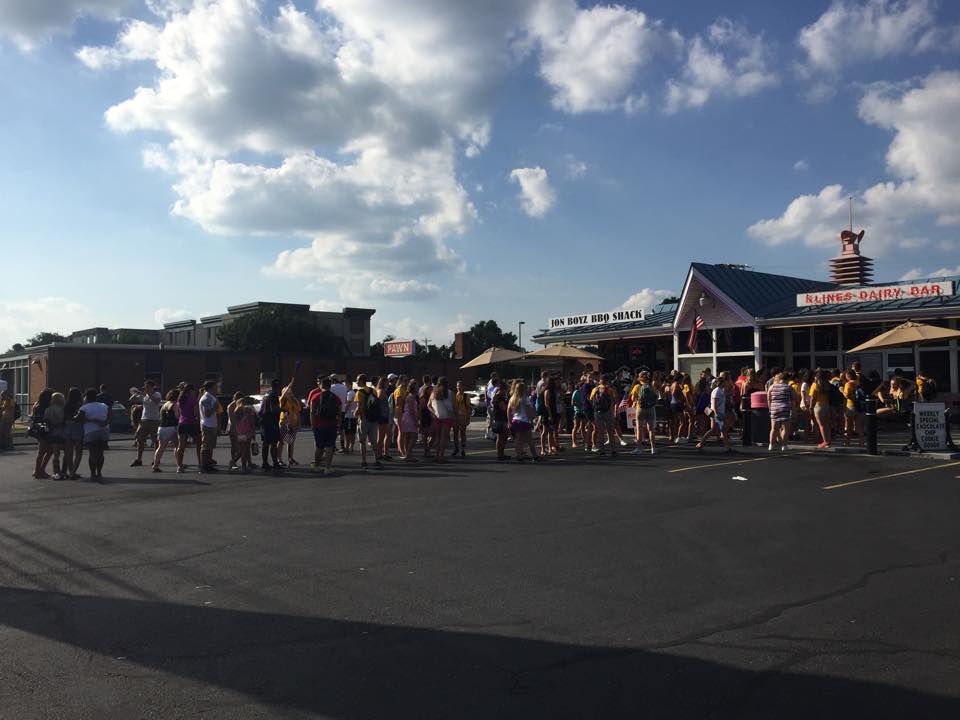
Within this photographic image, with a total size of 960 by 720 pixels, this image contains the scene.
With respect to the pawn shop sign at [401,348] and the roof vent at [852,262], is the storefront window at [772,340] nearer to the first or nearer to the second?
the roof vent at [852,262]

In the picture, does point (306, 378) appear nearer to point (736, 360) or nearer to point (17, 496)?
point (736, 360)

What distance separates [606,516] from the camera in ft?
30.8

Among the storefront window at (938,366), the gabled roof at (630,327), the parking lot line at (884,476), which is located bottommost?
the parking lot line at (884,476)

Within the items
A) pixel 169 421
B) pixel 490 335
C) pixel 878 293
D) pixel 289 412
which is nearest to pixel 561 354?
A: pixel 878 293

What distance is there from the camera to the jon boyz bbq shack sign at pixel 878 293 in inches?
859

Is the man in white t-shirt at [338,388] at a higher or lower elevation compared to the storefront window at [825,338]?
lower

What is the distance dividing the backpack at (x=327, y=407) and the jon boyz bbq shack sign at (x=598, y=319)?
19.7 metres

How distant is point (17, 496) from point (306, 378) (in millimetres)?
45958

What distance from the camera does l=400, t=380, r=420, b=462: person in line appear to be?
1571cm

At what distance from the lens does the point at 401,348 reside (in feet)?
228

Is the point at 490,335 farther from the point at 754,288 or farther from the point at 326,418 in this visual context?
the point at 326,418

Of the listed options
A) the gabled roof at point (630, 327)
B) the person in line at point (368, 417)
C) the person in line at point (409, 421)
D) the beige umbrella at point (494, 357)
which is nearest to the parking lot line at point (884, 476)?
the person in line at point (409, 421)

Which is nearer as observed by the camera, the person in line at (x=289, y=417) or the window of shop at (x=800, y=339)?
the person in line at (x=289, y=417)

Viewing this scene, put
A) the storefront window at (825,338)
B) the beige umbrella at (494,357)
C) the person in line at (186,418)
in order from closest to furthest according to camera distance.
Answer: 1. the person in line at (186,418)
2. the beige umbrella at (494,357)
3. the storefront window at (825,338)
